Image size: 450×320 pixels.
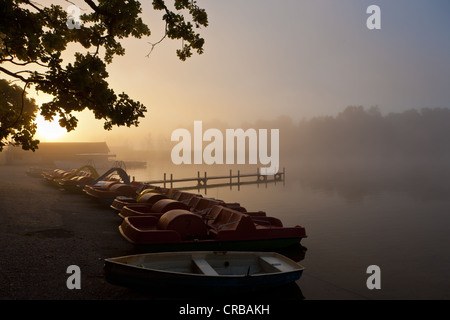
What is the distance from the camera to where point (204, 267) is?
11469 mm

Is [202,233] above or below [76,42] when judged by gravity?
below

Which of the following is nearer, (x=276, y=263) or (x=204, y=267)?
(x=204, y=267)

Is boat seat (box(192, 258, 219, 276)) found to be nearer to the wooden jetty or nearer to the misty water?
the misty water

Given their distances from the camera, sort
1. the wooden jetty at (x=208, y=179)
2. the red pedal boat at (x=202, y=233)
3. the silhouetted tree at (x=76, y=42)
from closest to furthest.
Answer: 1. the silhouetted tree at (x=76, y=42)
2. the red pedal boat at (x=202, y=233)
3. the wooden jetty at (x=208, y=179)

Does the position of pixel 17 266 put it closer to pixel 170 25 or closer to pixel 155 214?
pixel 155 214

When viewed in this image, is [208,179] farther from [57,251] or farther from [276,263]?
[276,263]

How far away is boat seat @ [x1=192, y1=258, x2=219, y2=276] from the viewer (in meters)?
11.1

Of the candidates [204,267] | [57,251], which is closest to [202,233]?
[204,267]

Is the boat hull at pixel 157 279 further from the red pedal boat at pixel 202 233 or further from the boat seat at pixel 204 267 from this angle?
the red pedal boat at pixel 202 233

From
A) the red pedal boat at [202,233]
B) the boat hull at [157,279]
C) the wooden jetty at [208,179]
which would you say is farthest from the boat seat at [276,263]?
the wooden jetty at [208,179]

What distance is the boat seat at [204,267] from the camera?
11.1 meters

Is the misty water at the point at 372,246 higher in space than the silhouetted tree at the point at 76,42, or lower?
lower

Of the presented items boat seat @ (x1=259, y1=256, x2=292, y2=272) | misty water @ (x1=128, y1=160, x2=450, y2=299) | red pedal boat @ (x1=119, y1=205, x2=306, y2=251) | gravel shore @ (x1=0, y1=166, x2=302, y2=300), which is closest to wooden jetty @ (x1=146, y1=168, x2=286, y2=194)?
misty water @ (x1=128, y1=160, x2=450, y2=299)
